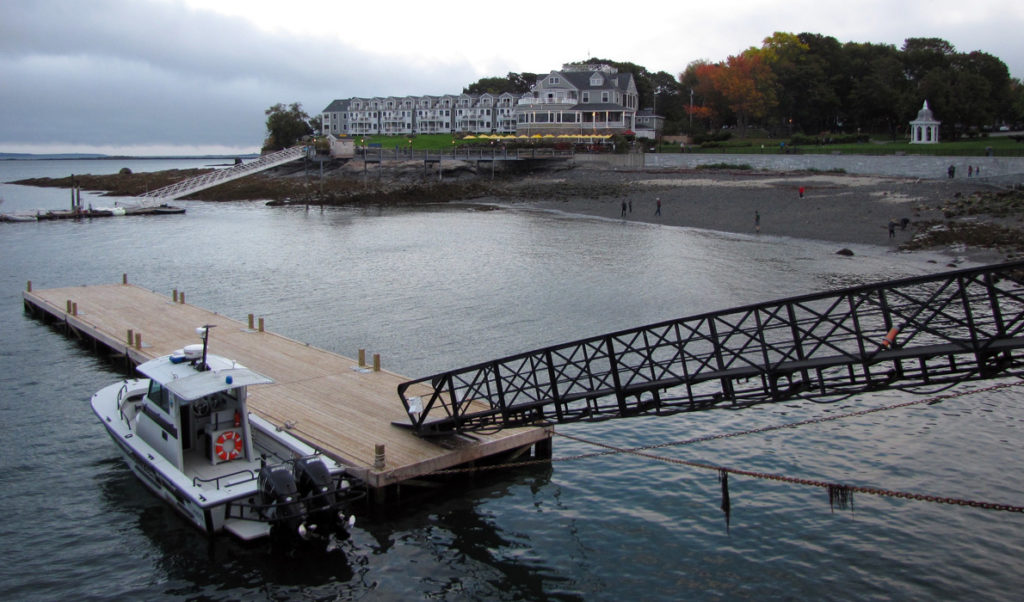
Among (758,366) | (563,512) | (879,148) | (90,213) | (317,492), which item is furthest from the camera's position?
(879,148)

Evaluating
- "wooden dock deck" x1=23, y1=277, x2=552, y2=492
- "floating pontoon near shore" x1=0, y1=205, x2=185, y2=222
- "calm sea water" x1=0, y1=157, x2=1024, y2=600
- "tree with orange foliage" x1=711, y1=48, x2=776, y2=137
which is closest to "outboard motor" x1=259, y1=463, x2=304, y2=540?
"calm sea water" x1=0, y1=157, x2=1024, y2=600

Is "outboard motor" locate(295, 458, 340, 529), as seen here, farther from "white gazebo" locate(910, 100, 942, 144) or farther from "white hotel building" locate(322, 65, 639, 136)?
"white hotel building" locate(322, 65, 639, 136)

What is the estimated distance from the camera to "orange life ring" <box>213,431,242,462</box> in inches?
672

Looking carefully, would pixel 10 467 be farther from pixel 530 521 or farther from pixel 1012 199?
pixel 1012 199

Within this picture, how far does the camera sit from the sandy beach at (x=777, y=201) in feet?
189

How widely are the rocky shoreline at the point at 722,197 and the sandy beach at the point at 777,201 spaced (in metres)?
0.09

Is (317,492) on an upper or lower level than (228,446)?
lower

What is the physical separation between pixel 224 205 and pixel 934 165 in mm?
79886

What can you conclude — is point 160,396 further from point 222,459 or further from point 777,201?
point 777,201

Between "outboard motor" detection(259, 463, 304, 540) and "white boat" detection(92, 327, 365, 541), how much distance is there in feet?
0.06

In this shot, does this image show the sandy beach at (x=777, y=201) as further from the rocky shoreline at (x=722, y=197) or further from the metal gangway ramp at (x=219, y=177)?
the metal gangway ramp at (x=219, y=177)

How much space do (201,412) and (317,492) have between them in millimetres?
3530

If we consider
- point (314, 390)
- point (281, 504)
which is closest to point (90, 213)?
point (314, 390)

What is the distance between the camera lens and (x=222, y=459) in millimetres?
17141
